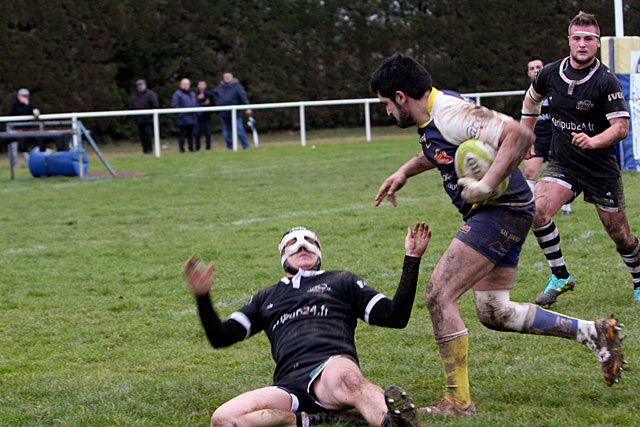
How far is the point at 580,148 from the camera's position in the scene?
6258 millimetres

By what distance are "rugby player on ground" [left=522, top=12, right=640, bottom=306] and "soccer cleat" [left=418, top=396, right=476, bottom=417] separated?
2346 mm

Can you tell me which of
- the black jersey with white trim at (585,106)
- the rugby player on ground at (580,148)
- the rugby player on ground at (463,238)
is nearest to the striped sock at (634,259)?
the rugby player on ground at (580,148)

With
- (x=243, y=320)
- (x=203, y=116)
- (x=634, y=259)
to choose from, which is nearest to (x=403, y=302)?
(x=243, y=320)

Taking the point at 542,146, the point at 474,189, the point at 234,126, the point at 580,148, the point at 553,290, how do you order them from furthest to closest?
the point at 234,126, the point at 542,146, the point at 553,290, the point at 580,148, the point at 474,189

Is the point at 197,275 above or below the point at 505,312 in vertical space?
above

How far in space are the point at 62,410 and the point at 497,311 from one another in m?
2.44

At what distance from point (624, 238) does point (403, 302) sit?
2.75 metres

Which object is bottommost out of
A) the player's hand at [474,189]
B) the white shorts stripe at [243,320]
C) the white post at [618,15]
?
the white shorts stripe at [243,320]

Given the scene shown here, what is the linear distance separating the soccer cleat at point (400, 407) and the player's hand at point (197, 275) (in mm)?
1104

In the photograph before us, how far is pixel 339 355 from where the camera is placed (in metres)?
4.45

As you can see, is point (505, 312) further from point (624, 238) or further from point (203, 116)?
point (203, 116)

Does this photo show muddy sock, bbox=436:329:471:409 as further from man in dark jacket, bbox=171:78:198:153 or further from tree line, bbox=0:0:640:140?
tree line, bbox=0:0:640:140

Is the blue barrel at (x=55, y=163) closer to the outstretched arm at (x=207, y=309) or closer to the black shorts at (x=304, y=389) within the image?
the outstretched arm at (x=207, y=309)

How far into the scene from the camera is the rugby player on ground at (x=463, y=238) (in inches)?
171
